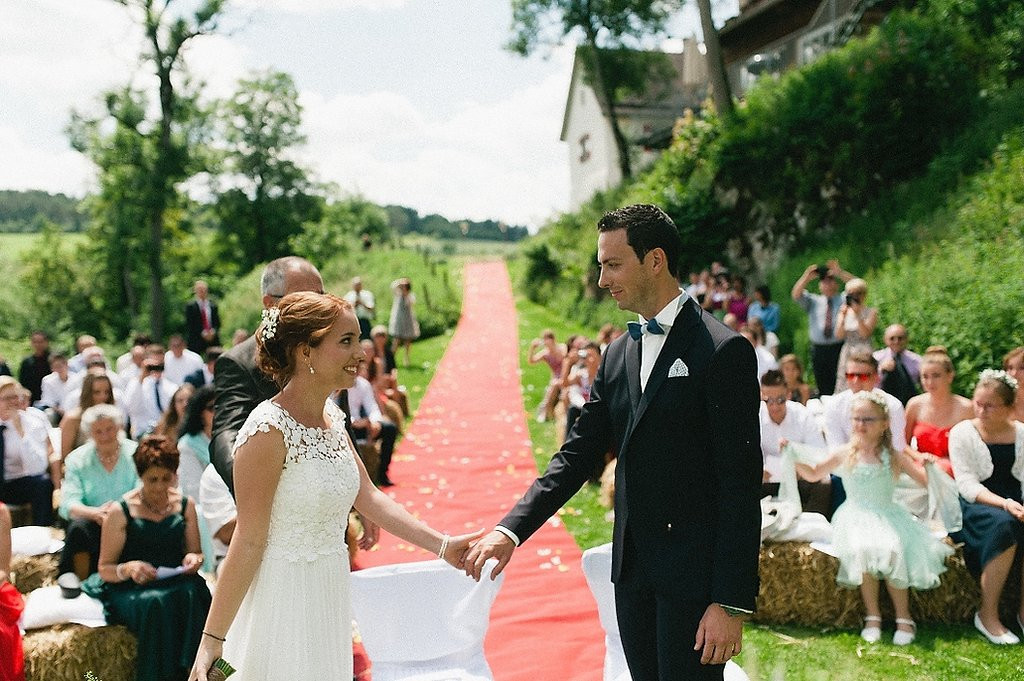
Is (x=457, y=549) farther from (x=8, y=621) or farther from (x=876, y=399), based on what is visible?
(x=876, y=399)

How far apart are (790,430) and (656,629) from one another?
424 centimetres

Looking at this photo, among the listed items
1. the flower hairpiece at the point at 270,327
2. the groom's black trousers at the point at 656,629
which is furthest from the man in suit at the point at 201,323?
the groom's black trousers at the point at 656,629

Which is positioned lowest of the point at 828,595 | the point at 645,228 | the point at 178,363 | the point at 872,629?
the point at 872,629

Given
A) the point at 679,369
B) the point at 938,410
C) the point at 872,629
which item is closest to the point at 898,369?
the point at 938,410

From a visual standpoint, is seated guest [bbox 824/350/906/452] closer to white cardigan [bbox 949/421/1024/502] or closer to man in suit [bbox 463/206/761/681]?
white cardigan [bbox 949/421/1024/502]

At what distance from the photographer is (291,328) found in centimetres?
256

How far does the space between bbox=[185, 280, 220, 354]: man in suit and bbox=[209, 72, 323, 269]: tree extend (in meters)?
34.8

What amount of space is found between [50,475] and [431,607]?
4484mm

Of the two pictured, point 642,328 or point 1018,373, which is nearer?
point 642,328

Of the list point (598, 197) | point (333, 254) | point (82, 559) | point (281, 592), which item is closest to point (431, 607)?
point (281, 592)

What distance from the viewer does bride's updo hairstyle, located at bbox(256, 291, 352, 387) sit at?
2553 mm

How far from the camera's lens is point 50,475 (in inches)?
276

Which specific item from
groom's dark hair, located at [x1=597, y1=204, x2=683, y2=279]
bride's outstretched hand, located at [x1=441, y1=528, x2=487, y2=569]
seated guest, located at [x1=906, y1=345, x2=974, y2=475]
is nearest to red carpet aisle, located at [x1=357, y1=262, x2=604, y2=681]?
bride's outstretched hand, located at [x1=441, y1=528, x2=487, y2=569]

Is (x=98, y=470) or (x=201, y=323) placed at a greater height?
(x=201, y=323)
